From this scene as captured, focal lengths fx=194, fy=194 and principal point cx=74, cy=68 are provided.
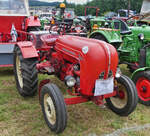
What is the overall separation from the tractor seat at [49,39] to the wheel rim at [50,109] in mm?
1113

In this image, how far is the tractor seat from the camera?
3.32 metres

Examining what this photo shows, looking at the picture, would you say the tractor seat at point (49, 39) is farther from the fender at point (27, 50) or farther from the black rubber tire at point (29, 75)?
the black rubber tire at point (29, 75)

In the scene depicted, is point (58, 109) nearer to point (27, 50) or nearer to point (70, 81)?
point (70, 81)

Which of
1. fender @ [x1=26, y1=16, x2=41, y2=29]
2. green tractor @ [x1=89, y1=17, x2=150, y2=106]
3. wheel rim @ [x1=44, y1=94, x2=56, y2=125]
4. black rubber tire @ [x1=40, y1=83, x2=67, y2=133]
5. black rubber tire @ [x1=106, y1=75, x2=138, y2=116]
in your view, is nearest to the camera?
black rubber tire @ [x1=40, y1=83, x2=67, y2=133]

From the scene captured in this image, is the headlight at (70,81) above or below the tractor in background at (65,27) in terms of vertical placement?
below

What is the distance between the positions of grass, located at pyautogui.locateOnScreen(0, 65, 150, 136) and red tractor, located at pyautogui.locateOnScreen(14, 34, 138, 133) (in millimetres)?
147

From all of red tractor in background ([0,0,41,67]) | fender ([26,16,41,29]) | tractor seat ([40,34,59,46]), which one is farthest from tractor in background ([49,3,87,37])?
red tractor in background ([0,0,41,67])

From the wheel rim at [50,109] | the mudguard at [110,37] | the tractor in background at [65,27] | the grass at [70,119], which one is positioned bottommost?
the grass at [70,119]

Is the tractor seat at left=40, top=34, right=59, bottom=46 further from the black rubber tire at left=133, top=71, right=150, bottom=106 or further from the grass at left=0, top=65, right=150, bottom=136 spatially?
the black rubber tire at left=133, top=71, right=150, bottom=106

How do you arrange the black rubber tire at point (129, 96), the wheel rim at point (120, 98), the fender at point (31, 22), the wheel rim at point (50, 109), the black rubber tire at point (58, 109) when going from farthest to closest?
the fender at point (31, 22)
the wheel rim at point (120, 98)
the black rubber tire at point (129, 96)
the wheel rim at point (50, 109)
the black rubber tire at point (58, 109)

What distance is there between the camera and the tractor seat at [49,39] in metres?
3.32

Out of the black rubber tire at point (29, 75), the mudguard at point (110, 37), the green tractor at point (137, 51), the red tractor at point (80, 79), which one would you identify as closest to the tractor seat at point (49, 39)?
the red tractor at point (80, 79)

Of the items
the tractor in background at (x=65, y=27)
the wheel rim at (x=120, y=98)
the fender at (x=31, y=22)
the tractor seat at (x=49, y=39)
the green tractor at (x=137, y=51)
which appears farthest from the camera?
the fender at (x=31, y=22)

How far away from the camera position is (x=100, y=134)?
2.46m
